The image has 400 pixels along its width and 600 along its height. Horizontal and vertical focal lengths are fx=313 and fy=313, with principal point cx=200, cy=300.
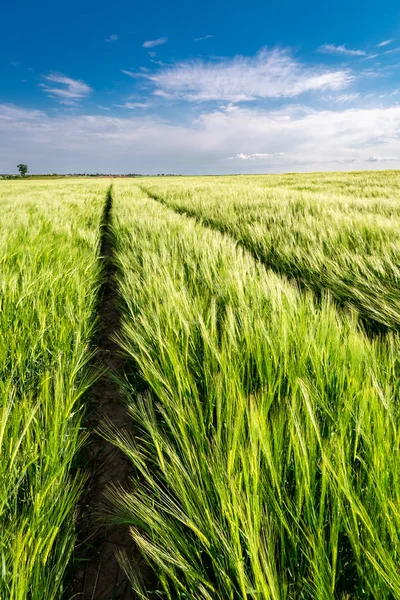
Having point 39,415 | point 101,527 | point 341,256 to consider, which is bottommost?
point 101,527

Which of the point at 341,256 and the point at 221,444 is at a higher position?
the point at 341,256

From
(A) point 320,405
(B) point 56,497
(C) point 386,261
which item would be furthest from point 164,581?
(C) point 386,261

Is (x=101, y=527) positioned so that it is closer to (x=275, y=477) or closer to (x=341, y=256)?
(x=275, y=477)

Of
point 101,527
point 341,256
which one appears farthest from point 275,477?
point 341,256

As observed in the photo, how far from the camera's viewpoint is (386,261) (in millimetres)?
1577

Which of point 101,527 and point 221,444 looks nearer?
point 221,444

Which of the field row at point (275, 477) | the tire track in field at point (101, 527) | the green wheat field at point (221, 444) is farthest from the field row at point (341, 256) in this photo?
the tire track in field at point (101, 527)

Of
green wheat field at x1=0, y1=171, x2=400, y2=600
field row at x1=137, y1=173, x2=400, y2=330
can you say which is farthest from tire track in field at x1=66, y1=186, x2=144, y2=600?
field row at x1=137, y1=173, x2=400, y2=330

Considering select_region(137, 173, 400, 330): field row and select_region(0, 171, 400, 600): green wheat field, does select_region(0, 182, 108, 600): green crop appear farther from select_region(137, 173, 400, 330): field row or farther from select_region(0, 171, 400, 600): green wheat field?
select_region(137, 173, 400, 330): field row

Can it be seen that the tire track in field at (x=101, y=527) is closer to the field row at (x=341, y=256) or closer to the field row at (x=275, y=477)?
the field row at (x=275, y=477)

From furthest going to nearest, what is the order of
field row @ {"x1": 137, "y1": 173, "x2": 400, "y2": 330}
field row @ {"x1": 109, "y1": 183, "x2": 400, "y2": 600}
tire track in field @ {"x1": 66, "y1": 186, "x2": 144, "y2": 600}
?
field row @ {"x1": 137, "y1": 173, "x2": 400, "y2": 330} < tire track in field @ {"x1": 66, "y1": 186, "x2": 144, "y2": 600} < field row @ {"x1": 109, "y1": 183, "x2": 400, "y2": 600}

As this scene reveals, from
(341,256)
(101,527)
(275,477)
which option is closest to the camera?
(275,477)

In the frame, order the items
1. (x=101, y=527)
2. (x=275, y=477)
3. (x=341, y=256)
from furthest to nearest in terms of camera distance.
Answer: (x=341, y=256) < (x=101, y=527) < (x=275, y=477)

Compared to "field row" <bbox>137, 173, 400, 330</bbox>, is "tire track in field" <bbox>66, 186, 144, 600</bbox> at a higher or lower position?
lower
